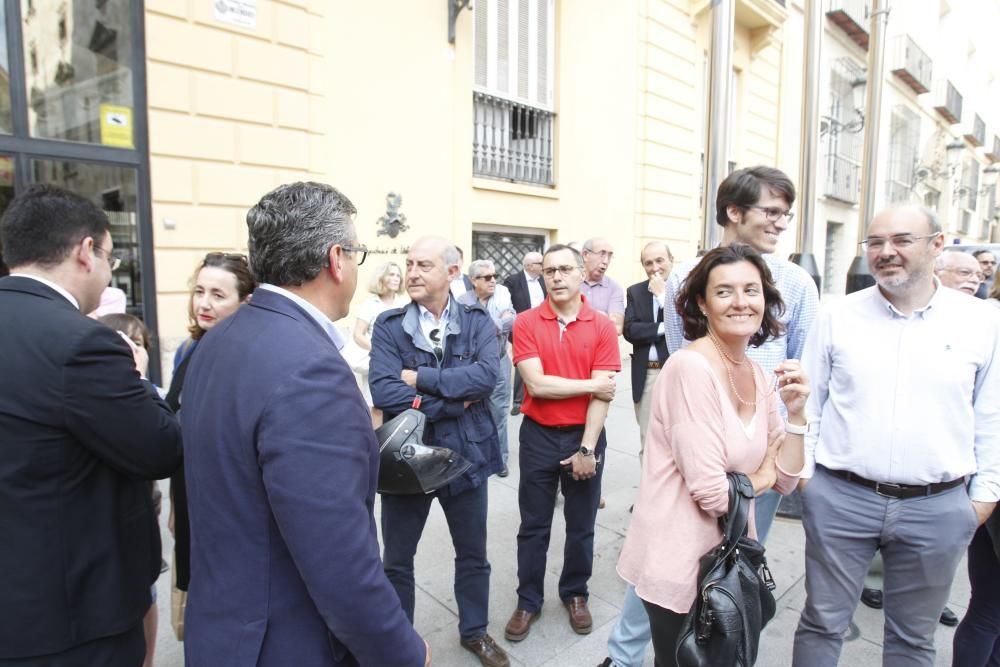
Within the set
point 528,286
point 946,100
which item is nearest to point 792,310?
point 528,286

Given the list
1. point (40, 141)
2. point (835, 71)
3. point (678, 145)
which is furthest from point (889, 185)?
point (40, 141)

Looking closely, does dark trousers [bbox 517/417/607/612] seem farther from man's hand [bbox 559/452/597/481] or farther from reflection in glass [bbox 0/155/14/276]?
reflection in glass [bbox 0/155/14/276]

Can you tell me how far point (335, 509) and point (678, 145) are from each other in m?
10.9

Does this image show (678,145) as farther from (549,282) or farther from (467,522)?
(467,522)

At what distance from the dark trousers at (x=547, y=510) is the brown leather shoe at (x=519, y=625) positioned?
0.03 m

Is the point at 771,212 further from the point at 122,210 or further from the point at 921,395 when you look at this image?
the point at 122,210

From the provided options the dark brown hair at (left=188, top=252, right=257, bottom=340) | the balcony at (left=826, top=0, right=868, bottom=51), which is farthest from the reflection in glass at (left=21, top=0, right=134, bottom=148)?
the balcony at (left=826, top=0, right=868, bottom=51)

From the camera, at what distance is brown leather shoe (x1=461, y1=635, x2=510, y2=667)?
2676mm

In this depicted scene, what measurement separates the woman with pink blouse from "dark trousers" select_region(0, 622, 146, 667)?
5.26 ft

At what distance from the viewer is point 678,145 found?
10766 mm

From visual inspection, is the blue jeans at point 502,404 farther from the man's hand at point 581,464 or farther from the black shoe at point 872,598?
the black shoe at point 872,598

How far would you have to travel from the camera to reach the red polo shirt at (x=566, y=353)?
3.01m

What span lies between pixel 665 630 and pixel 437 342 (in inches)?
59.9

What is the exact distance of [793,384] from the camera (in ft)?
6.45
